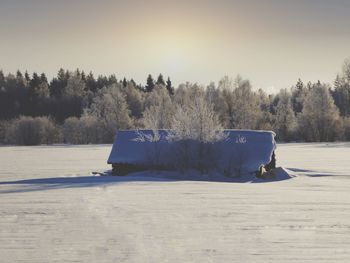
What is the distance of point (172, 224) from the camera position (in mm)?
12906

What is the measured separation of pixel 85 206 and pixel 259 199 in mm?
6442

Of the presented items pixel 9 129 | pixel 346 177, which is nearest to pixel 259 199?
pixel 346 177

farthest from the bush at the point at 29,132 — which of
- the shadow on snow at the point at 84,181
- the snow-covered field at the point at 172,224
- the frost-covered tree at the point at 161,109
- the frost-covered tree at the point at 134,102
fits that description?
the snow-covered field at the point at 172,224

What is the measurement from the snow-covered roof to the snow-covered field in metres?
9.84

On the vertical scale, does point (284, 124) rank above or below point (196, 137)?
above

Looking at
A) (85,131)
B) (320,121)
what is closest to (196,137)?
(85,131)

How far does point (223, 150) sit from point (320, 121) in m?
59.6

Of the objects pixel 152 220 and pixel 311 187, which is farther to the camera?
pixel 311 187

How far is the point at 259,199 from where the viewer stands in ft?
59.8

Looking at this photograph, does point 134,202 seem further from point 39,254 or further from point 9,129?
point 9,129

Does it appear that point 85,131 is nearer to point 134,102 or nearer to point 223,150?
point 134,102

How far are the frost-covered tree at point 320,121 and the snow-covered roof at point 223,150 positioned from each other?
57.3m

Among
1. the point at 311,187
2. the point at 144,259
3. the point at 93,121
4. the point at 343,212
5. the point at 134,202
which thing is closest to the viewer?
the point at 144,259

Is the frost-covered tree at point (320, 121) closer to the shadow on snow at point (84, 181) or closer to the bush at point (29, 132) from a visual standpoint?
the bush at point (29, 132)
